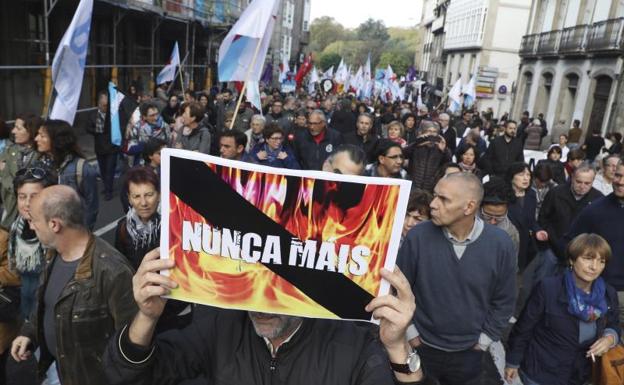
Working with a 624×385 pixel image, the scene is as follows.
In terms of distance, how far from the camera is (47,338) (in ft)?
8.45

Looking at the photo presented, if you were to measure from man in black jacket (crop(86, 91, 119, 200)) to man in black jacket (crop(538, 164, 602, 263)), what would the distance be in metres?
6.29

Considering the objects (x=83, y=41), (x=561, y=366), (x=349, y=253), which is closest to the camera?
(x=349, y=253)

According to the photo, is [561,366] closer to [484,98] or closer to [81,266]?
[81,266]

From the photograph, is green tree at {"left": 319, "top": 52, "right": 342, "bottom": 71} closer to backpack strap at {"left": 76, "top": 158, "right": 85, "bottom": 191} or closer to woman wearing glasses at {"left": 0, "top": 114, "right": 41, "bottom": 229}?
woman wearing glasses at {"left": 0, "top": 114, "right": 41, "bottom": 229}

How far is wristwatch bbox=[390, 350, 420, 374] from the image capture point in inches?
61.7

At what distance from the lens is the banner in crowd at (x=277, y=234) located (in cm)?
147

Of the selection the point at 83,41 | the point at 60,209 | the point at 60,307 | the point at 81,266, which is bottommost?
the point at 60,307

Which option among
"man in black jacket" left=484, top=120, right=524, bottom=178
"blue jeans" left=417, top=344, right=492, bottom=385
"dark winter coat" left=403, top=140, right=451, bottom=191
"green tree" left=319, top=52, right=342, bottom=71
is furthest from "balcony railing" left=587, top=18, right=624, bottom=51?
"green tree" left=319, top=52, right=342, bottom=71

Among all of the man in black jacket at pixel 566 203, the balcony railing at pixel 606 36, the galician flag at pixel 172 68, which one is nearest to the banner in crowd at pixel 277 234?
the man in black jacket at pixel 566 203

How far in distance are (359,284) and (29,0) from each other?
1449 cm

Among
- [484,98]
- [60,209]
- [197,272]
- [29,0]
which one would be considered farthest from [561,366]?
[484,98]

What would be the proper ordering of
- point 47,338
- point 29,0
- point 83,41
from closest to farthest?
point 47,338 < point 83,41 < point 29,0

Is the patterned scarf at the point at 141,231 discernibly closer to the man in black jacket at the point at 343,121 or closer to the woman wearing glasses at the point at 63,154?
the woman wearing glasses at the point at 63,154

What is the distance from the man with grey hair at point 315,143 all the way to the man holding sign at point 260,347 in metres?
4.86
